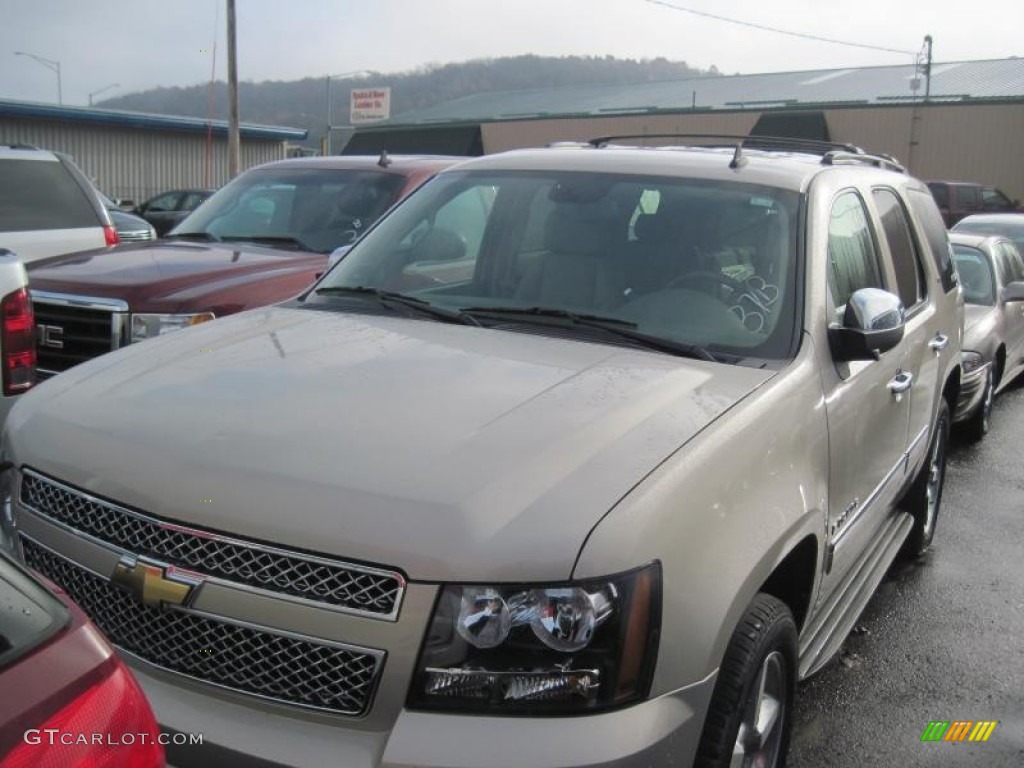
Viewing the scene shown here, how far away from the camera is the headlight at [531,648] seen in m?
2.06

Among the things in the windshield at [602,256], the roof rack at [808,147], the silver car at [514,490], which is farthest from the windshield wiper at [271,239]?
the silver car at [514,490]

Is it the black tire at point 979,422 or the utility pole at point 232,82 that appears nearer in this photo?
the black tire at point 979,422

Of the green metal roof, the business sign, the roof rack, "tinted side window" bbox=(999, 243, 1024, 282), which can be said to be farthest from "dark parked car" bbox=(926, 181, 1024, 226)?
the business sign

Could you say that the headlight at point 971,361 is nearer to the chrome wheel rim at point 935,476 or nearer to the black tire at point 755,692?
the chrome wheel rim at point 935,476

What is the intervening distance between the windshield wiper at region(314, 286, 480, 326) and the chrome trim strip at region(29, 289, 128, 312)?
1.82 metres

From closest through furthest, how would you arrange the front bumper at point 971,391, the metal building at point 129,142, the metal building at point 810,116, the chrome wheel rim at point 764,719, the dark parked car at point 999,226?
the chrome wheel rim at point 764,719 < the front bumper at point 971,391 < the dark parked car at point 999,226 < the metal building at point 129,142 < the metal building at point 810,116

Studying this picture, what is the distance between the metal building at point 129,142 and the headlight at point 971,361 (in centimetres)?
2487

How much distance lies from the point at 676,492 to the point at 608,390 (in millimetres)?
554

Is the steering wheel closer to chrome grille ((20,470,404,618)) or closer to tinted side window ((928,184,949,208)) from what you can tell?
chrome grille ((20,470,404,618))

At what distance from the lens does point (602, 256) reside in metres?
3.60

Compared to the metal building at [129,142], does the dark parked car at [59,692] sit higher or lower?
lower

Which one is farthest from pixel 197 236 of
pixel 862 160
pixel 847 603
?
pixel 847 603

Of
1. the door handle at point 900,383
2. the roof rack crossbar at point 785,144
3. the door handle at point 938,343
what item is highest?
the roof rack crossbar at point 785,144

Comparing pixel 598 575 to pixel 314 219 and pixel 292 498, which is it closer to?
pixel 292 498
